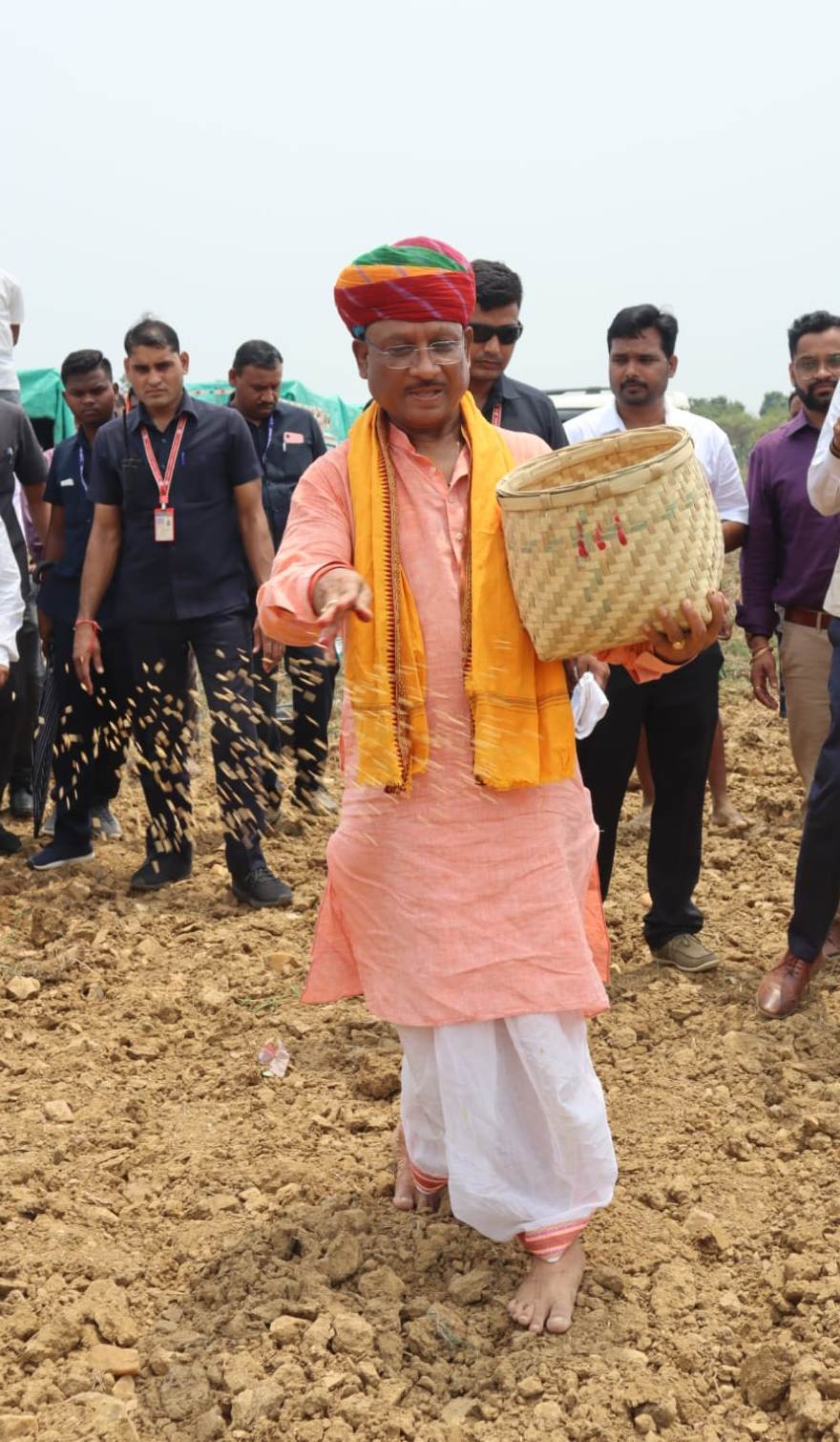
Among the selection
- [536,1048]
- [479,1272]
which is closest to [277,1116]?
[479,1272]

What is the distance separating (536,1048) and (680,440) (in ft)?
3.67

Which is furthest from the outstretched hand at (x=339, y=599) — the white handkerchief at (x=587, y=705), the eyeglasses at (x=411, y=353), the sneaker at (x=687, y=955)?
the sneaker at (x=687, y=955)

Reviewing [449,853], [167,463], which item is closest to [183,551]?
[167,463]

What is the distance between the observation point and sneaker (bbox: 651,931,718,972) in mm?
4797

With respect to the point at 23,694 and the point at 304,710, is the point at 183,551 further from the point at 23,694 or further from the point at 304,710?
the point at 304,710

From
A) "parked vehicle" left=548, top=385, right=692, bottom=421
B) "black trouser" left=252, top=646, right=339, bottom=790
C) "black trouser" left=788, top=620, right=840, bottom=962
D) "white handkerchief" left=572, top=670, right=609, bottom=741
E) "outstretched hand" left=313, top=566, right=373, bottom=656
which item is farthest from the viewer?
"parked vehicle" left=548, top=385, right=692, bottom=421

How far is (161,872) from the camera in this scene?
→ 6.00m

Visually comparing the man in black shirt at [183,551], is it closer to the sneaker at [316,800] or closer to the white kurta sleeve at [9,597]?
the white kurta sleeve at [9,597]

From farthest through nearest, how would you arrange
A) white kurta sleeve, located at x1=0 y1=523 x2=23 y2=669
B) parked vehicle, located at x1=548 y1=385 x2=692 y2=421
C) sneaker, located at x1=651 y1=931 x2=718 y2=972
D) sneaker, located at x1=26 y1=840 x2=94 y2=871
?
1. parked vehicle, located at x1=548 y1=385 x2=692 y2=421
2. sneaker, located at x1=26 y1=840 x2=94 y2=871
3. white kurta sleeve, located at x1=0 y1=523 x2=23 y2=669
4. sneaker, located at x1=651 y1=931 x2=718 y2=972

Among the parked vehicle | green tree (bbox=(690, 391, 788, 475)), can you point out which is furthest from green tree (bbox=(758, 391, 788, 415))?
the parked vehicle

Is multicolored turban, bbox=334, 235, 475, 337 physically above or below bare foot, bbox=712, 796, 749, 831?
above

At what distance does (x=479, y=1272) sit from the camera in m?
3.10

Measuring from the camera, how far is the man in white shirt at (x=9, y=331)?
5961 mm

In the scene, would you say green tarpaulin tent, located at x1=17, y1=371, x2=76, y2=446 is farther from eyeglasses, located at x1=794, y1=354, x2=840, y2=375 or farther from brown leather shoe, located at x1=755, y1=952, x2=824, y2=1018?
brown leather shoe, located at x1=755, y1=952, x2=824, y2=1018
